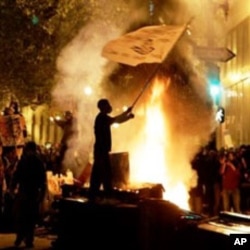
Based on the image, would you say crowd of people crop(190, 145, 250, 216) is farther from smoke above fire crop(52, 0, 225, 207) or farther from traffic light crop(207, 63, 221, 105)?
traffic light crop(207, 63, 221, 105)

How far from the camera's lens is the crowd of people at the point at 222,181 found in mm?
17047

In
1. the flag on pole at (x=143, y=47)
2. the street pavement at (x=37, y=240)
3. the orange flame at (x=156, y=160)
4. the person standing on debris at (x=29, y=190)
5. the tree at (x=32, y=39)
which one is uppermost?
the tree at (x=32, y=39)

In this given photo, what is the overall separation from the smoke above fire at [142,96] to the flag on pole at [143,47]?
2.55 m

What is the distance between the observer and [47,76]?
1927 cm

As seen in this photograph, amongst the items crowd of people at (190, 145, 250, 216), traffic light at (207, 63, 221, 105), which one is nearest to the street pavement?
crowd of people at (190, 145, 250, 216)

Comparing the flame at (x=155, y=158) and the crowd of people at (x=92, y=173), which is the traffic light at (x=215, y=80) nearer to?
the flame at (x=155, y=158)

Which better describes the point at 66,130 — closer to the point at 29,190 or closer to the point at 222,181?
the point at 222,181

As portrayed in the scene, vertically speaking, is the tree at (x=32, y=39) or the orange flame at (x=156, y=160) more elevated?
the tree at (x=32, y=39)

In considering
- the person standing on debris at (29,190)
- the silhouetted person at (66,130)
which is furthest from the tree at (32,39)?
the person standing on debris at (29,190)

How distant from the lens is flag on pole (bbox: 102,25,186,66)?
10.9 metres

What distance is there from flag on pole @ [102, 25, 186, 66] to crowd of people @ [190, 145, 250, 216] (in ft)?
19.3

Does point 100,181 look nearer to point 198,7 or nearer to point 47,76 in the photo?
point 47,76

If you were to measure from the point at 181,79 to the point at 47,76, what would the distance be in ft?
35.8

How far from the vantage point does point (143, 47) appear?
450 inches
